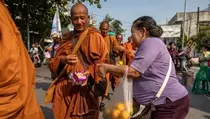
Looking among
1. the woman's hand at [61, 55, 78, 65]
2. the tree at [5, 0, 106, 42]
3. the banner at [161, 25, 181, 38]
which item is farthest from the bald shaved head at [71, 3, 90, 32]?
the banner at [161, 25, 181, 38]

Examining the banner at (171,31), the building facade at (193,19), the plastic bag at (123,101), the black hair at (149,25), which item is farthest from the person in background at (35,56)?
the building facade at (193,19)

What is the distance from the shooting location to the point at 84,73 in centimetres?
372

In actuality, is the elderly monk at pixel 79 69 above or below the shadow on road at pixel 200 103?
above

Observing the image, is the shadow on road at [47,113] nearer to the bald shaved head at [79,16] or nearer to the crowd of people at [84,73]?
the crowd of people at [84,73]

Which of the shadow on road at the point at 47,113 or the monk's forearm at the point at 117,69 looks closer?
the monk's forearm at the point at 117,69

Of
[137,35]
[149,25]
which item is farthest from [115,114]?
[149,25]

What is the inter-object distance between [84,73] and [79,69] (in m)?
0.15

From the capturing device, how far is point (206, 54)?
9.77 metres

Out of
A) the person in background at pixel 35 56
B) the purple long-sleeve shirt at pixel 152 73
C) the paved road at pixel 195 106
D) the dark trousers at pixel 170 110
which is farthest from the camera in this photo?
the person in background at pixel 35 56

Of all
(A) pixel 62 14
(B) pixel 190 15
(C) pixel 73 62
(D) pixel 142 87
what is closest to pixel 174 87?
(D) pixel 142 87

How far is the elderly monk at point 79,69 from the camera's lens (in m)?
3.86

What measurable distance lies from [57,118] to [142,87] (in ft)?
4.46

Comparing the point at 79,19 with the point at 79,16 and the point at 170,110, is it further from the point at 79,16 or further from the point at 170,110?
the point at 170,110

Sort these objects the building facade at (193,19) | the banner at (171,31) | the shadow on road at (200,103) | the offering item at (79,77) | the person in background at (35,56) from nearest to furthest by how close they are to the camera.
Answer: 1. the offering item at (79,77)
2. the shadow on road at (200,103)
3. the person in background at (35,56)
4. the banner at (171,31)
5. the building facade at (193,19)
